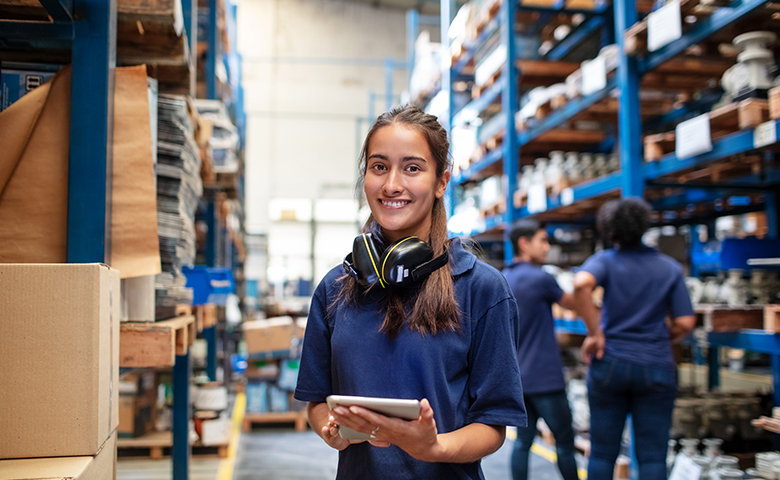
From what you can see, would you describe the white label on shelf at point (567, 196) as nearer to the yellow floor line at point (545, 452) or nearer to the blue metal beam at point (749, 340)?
the blue metal beam at point (749, 340)

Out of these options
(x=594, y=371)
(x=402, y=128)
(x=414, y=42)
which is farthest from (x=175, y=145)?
(x=414, y=42)

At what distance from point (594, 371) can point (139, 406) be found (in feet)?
13.2

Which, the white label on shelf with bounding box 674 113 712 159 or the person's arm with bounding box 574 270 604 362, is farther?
the person's arm with bounding box 574 270 604 362

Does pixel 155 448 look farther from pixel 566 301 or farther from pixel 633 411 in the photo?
pixel 633 411

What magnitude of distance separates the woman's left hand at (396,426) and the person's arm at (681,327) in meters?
2.65

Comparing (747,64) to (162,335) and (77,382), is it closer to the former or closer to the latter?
(162,335)

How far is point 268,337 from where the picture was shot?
7246 millimetres

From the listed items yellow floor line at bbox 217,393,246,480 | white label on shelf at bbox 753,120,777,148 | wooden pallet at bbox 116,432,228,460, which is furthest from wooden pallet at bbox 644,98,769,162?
wooden pallet at bbox 116,432,228,460

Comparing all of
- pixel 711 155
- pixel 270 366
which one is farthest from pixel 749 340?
pixel 270 366

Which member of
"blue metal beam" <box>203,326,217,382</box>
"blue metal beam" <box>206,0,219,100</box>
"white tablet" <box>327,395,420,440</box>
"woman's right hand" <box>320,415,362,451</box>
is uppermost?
"blue metal beam" <box>206,0,219,100</box>

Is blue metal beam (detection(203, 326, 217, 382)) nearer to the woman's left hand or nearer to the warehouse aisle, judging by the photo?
the warehouse aisle

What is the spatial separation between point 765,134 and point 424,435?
272cm

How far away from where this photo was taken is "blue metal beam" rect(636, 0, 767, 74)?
3.28 metres

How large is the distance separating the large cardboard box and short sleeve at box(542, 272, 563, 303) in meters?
2.98
